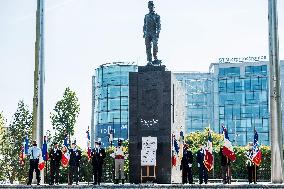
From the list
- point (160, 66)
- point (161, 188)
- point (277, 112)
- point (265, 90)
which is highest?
point (265, 90)

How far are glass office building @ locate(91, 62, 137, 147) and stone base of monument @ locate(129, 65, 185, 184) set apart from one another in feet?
286

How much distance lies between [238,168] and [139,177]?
1437 cm

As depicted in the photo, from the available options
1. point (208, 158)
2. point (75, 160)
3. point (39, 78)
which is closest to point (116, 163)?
point (75, 160)

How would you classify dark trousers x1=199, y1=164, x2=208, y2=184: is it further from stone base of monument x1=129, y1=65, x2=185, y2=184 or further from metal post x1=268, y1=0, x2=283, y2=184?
metal post x1=268, y1=0, x2=283, y2=184

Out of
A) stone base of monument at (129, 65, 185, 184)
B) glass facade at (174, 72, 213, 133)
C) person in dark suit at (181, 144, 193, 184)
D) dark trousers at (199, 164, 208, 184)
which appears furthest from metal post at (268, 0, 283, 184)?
glass facade at (174, 72, 213, 133)

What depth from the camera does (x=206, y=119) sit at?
119250mm

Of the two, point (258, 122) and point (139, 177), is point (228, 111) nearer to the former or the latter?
point (258, 122)

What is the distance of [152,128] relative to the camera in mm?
22828

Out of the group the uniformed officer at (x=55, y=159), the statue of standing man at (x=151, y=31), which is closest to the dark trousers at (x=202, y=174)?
the statue of standing man at (x=151, y=31)

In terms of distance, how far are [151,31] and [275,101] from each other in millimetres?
5792

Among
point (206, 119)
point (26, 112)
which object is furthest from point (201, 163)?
point (206, 119)

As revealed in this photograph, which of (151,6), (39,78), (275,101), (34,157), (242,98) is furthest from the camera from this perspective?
(242,98)

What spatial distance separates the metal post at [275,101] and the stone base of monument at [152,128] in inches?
150

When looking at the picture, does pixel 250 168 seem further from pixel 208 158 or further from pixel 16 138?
pixel 16 138
